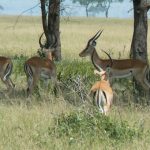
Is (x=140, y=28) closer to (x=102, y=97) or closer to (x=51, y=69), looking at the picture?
(x=51, y=69)

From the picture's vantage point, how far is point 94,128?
5.99 metres

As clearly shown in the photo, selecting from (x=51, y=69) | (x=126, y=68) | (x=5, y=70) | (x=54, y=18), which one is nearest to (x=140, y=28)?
(x=126, y=68)

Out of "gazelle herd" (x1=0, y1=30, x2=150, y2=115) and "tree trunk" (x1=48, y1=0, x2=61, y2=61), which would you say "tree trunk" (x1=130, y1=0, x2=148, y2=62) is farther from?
"tree trunk" (x1=48, y1=0, x2=61, y2=61)

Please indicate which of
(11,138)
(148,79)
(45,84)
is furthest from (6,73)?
(11,138)

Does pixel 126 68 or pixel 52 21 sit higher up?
pixel 126 68

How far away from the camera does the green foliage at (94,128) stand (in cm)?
586

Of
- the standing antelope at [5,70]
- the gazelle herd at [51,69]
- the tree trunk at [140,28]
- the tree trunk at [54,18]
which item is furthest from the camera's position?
the tree trunk at [54,18]

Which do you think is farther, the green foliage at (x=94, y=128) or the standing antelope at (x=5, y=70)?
the standing antelope at (x=5, y=70)

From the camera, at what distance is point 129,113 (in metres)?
7.24

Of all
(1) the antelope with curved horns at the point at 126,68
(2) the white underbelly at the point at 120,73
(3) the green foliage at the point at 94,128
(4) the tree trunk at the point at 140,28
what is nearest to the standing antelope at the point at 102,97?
(3) the green foliage at the point at 94,128

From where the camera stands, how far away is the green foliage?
5.86 m

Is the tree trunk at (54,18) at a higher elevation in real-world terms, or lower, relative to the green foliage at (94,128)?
lower

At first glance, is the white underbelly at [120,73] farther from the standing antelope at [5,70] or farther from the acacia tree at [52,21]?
the acacia tree at [52,21]

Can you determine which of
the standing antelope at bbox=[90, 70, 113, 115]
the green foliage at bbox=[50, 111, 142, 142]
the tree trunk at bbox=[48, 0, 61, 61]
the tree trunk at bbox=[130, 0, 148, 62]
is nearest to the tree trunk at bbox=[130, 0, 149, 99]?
the tree trunk at bbox=[130, 0, 148, 62]
